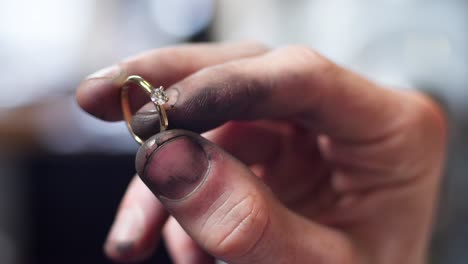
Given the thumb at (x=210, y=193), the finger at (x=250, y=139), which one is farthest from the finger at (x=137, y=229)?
the thumb at (x=210, y=193)

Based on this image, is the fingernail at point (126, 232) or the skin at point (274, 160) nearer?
the skin at point (274, 160)

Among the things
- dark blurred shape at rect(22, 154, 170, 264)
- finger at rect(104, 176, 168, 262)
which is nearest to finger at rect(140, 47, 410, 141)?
finger at rect(104, 176, 168, 262)

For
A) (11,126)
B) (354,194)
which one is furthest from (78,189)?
(354,194)

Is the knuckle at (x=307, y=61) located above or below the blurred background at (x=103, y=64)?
above

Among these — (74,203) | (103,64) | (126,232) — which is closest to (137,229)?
(126,232)

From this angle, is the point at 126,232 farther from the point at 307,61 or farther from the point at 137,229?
the point at 307,61

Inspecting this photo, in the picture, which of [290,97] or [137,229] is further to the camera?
[137,229]

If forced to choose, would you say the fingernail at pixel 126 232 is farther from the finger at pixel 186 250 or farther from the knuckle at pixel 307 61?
the knuckle at pixel 307 61
